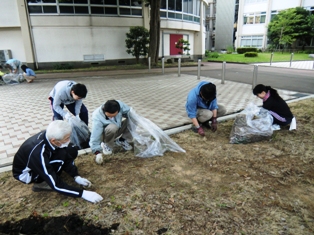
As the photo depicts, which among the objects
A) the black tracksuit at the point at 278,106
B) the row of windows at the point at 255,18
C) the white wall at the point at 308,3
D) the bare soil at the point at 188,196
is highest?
the white wall at the point at 308,3

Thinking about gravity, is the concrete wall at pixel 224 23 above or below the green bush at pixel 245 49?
above

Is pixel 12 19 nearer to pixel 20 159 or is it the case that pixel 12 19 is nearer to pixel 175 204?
pixel 20 159

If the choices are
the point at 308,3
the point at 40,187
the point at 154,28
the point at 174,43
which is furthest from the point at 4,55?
the point at 308,3

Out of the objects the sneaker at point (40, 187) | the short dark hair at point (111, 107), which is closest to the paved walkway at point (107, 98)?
the sneaker at point (40, 187)

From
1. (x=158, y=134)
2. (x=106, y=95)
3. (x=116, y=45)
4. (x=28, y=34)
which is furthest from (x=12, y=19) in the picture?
(x=158, y=134)

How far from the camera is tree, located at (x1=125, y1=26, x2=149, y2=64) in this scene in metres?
15.3

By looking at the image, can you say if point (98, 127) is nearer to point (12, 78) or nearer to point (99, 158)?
point (99, 158)

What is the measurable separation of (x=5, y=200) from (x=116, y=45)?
15.0m

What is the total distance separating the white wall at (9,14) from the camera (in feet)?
45.7

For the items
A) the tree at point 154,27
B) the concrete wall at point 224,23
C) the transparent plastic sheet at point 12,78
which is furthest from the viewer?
the concrete wall at point 224,23

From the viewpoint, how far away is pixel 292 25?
28.9 m

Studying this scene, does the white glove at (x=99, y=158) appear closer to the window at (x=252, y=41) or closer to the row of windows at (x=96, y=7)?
the row of windows at (x=96, y=7)

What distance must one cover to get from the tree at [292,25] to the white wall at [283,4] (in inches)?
93.9

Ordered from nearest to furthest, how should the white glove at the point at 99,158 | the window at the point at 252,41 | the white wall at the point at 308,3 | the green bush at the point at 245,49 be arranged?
the white glove at the point at 99,158 < the green bush at the point at 245,49 < the white wall at the point at 308,3 < the window at the point at 252,41
